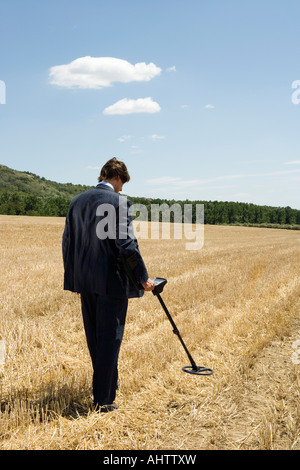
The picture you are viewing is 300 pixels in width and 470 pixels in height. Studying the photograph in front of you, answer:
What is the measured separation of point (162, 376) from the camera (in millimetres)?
4680

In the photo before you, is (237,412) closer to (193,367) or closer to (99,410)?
(193,367)

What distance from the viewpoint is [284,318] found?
702 cm

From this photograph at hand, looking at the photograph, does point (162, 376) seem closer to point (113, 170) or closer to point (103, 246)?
point (103, 246)

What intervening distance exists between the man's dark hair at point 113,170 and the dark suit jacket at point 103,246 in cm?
13

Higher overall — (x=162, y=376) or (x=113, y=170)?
(x=113, y=170)

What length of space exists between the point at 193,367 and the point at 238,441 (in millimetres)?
1259

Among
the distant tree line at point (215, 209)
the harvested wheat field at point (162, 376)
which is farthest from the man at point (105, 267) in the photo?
the distant tree line at point (215, 209)

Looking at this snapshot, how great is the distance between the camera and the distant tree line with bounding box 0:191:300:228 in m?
80.6

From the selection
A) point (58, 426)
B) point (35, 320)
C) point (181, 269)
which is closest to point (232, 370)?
point (58, 426)

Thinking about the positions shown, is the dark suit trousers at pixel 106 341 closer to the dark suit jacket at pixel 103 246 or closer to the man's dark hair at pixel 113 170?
the dark suit jacket at pixel 103 246

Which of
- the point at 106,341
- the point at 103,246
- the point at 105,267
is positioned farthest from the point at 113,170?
the point at 106,341

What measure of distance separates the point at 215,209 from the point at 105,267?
97.7 metres

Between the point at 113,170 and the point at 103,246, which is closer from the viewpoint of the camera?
the point at 103,246

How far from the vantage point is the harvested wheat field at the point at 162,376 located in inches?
138
